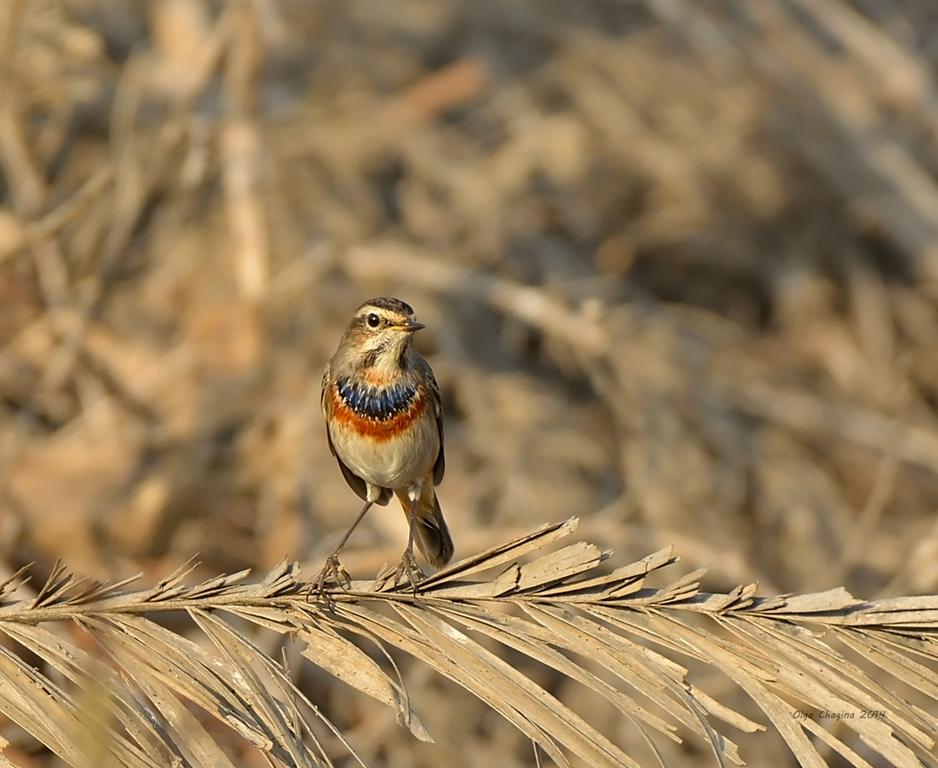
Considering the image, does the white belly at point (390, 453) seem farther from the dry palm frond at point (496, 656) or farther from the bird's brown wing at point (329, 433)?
the dry palm frond at point (496, 656)

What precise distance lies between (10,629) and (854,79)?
775 cm

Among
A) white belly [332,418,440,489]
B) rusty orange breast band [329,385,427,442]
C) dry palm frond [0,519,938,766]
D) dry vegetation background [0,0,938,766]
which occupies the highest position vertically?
dry palm frond [0,519,938,766]

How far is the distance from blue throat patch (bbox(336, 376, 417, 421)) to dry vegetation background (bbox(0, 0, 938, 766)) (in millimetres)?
1459

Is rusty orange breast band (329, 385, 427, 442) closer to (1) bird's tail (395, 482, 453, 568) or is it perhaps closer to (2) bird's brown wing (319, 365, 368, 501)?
(2) bird's brown wing (319, 365, 368, 501)

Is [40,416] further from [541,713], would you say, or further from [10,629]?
[541,713]

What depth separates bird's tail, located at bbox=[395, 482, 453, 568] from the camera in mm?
5000

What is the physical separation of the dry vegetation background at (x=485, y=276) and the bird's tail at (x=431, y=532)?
1.15 meters

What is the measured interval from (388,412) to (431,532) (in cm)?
48

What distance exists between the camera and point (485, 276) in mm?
7758

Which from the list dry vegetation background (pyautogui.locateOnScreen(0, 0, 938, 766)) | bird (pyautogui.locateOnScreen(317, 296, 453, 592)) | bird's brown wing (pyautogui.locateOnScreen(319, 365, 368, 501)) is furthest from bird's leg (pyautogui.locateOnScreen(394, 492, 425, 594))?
dry vegetation background (pyautogui.locateOnScreen(0, 0, 938, 766))

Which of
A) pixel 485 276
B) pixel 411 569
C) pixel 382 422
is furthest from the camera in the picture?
pixel 485 276

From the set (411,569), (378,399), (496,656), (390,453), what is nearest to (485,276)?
(378,399)

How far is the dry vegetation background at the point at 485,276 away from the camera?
7.12 metres

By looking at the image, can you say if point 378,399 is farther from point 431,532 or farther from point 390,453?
point 431,532
